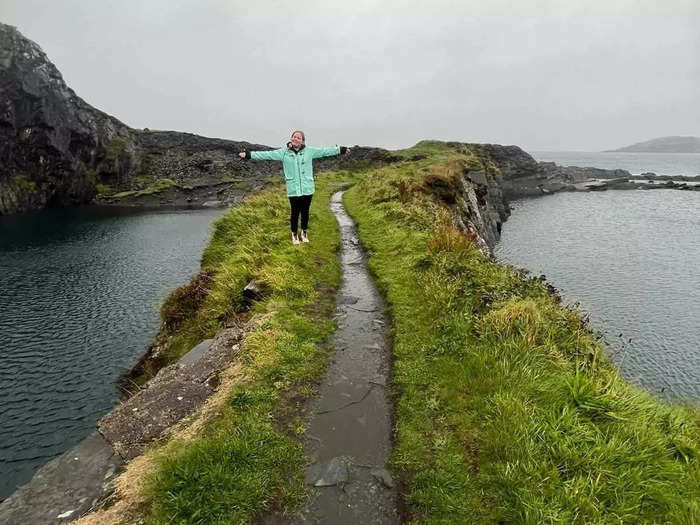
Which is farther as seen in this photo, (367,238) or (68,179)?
(68,179)

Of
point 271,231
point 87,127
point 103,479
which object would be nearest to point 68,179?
point 87,127

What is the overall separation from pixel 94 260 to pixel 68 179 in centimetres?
6771

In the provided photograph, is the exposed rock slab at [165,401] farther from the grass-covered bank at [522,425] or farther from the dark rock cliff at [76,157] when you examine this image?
the dark rock cliff at [76,157]

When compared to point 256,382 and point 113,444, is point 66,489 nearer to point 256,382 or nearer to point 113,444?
point 113,444

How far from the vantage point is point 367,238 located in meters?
20.4

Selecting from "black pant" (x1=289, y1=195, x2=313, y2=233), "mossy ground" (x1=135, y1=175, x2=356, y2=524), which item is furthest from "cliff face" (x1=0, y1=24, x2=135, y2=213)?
"black pant" (x1=289, y1=195, x2=313, y2=233)

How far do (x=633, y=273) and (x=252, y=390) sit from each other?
4162 cm

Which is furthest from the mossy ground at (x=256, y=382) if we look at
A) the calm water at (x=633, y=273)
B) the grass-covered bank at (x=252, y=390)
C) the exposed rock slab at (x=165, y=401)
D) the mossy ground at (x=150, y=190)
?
the mossy ground at (x=150, y=190)

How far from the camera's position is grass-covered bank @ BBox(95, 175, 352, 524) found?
568 centimetres

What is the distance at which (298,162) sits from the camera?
15469 millimetres

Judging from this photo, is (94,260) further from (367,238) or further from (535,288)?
(535,288)

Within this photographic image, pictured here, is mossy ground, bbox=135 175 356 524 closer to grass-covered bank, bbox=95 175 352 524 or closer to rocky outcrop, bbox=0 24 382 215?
grass-covered bank, bbox=95 175 352 524

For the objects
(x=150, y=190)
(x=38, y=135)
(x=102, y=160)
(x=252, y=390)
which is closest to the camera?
Answer: (x=252, y=390)

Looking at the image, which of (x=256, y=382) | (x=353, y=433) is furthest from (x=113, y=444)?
(x=353, y=433)
